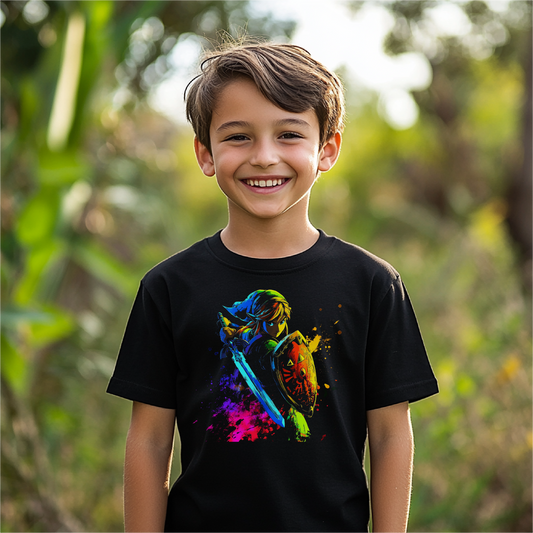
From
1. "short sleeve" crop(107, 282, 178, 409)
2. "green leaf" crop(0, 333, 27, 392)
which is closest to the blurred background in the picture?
"green leaf" crop(0, 333, 27, 392)

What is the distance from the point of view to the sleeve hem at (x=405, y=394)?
1.38 meters

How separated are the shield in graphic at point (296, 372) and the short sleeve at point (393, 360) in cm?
13

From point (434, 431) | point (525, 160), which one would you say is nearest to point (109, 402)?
point (434, 431)

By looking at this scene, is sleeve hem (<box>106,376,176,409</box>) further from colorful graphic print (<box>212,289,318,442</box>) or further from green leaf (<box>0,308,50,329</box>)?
green leaf (<box>0,308,50,329</box>)

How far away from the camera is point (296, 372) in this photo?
1.37 meters

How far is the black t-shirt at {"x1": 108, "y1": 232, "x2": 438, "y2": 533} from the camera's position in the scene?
4.35 ft

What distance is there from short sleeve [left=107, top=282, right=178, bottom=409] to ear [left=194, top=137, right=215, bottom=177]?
11.9 inches

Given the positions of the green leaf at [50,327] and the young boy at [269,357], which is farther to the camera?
the green leaf at [50,327]

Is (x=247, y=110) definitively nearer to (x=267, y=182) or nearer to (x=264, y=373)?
(x=267, y=182)

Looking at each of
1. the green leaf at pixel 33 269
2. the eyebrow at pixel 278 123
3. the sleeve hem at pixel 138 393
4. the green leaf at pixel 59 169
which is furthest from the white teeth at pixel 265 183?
the green leaf at pixel 33 269

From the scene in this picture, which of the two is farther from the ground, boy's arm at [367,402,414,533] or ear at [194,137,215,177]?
ear at [194,137,215,177]

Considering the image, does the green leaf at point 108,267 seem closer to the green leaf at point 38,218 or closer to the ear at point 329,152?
the green leaf at point 38,218

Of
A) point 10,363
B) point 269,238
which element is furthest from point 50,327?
point 269,238

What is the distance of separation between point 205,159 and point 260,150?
0.64ft
